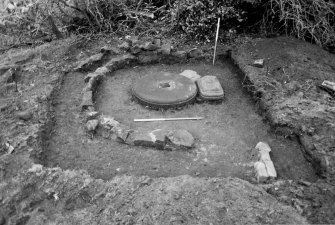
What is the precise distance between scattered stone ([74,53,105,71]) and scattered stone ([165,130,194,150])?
2448mm

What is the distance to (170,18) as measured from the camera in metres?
6.99

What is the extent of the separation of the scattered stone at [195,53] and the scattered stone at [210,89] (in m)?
0.97

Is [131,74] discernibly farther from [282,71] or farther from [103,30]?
[282,71]

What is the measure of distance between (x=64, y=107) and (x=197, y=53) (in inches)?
108

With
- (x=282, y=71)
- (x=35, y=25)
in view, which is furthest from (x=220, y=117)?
(x=35, y=25)

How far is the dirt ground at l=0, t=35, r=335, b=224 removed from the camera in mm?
3320

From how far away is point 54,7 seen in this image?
283 inches

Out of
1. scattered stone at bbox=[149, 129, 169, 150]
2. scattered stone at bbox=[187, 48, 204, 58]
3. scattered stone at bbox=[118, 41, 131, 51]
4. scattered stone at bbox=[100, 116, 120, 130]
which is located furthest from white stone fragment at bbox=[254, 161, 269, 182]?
scattered stone at bbox=[118, 41, 131, 51]

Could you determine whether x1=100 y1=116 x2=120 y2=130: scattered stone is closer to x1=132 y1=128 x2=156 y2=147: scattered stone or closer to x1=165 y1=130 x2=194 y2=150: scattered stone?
x1=132 y1=128 x2=156 y2=147: scattered stone

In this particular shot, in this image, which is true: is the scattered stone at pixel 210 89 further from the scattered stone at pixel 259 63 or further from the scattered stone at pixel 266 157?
the scattered stone at pixel 266 157

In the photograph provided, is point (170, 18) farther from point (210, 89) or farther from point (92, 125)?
point (92, 125)

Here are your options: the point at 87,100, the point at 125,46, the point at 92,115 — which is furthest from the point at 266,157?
the point at 125,46

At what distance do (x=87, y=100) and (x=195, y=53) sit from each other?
2401mm

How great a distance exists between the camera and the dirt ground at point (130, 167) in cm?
332
